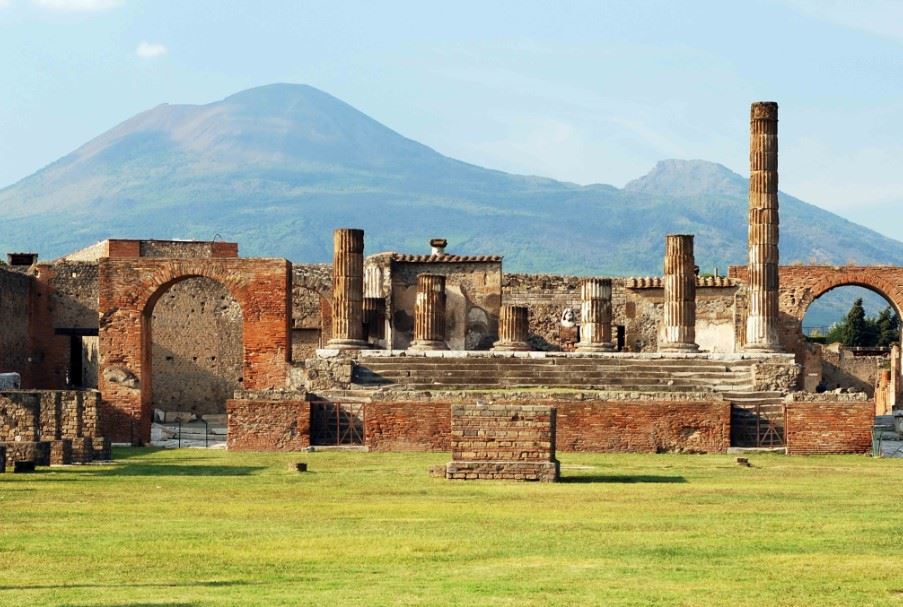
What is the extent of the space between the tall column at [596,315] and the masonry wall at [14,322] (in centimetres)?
1280

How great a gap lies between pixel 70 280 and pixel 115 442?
958 cm

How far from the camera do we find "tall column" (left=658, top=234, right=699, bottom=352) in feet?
133

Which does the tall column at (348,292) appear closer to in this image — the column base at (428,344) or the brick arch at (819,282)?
the column base at (428,344)

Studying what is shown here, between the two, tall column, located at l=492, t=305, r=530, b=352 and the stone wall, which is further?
the stone wall

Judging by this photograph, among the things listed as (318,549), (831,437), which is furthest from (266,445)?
(318,549)

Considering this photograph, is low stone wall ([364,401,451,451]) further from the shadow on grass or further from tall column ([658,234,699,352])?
tall column ([658,234,699,352])

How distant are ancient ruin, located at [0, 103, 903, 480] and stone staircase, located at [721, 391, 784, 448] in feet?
0.14

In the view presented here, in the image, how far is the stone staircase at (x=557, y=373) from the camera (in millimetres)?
35031

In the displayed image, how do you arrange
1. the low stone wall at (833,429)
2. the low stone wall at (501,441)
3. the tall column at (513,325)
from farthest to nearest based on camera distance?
the tall column at (513,325) < the low stone wall at (833,429) < the low stone wall at (501,441)

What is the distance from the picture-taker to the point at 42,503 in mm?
19188

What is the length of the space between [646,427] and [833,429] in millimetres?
3031

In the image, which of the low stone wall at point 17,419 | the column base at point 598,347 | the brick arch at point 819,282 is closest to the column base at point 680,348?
the column base at point 598,347

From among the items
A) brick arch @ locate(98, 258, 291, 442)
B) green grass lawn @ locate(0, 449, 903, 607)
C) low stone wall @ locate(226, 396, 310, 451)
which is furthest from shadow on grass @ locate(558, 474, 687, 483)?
brick arch @ locate(98, 258, 291, 442)

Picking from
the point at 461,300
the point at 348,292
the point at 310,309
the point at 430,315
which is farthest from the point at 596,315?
the point at 310,309
